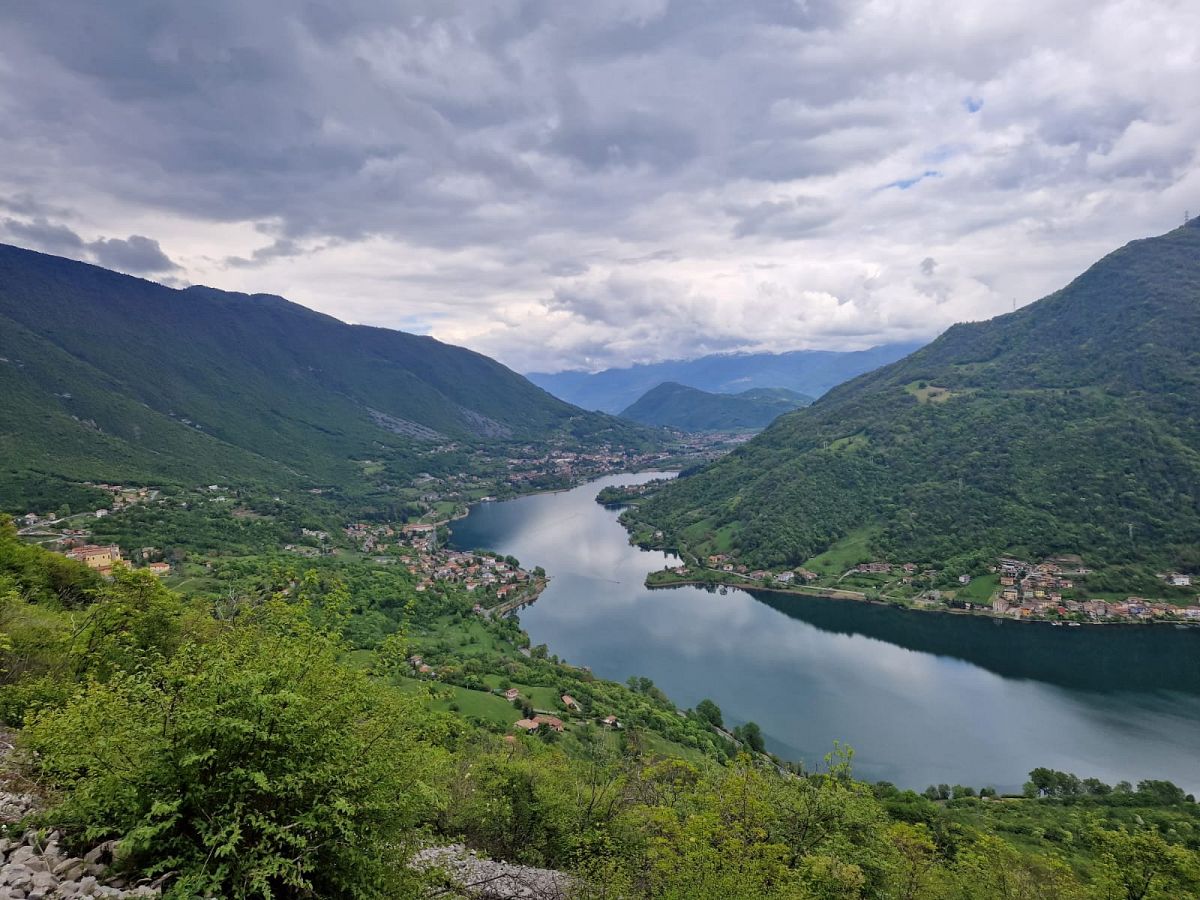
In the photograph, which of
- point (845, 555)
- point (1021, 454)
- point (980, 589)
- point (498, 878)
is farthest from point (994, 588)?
point (498, 878)

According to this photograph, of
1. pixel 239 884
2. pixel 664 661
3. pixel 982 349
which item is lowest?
pixel 664 661

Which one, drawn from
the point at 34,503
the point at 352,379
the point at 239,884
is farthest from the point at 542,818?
the point at 352,379

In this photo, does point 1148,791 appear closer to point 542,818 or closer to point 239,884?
point 542,818

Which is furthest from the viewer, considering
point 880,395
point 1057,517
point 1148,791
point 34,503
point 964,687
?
point 880,395

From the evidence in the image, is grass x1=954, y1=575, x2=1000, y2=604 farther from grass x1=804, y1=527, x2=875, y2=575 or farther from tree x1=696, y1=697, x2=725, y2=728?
tree x1=696, y1=697, x2=725, y2=728

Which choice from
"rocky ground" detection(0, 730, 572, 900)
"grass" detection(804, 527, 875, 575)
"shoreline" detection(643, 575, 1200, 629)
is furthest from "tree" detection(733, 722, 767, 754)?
"grass" detection(804, 527, 875, 575)

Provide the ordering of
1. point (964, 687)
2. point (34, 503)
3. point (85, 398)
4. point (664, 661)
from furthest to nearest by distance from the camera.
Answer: point (85, 398) → point (34, 503) → point (664, 661) → point (964, 687)

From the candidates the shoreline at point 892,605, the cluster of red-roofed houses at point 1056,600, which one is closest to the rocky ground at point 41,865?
the shoreline at point 892,605
